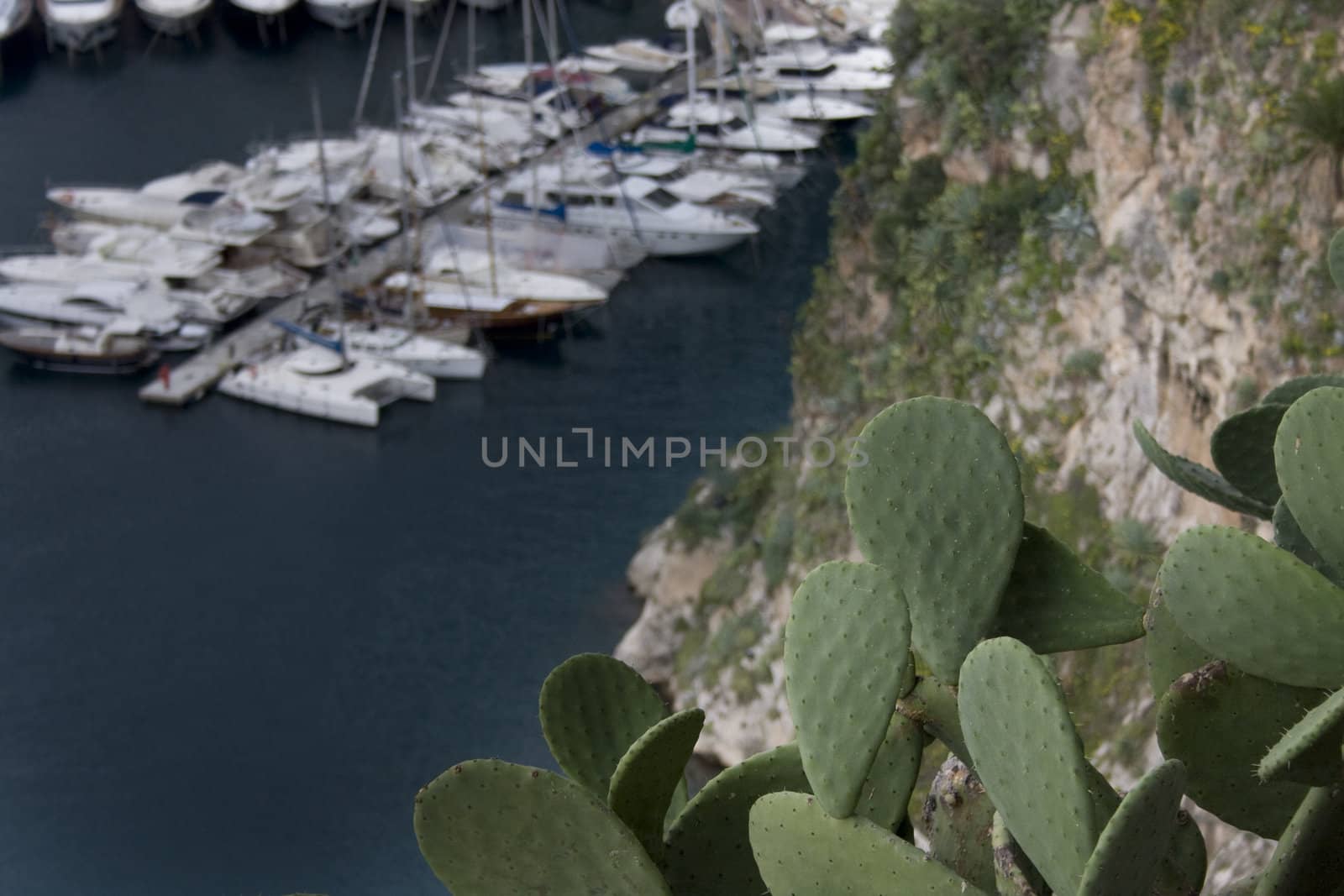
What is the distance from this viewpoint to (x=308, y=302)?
32.1 meters

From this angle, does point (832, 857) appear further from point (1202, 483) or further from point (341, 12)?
point (341, 12)

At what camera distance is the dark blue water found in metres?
18.8

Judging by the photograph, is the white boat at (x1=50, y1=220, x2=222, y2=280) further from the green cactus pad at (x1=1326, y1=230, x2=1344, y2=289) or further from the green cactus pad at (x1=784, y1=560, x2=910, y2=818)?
the green cactus pad at (x1=784, y1=560, x2=910, y2=818)

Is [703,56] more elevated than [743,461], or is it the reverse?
[703,56]

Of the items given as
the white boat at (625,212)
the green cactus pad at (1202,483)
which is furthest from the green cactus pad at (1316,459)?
the white boat at (625,212)

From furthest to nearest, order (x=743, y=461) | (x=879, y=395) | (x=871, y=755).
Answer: (x=743, y=461) → (x=879, y=395) → (x=871, y=755)

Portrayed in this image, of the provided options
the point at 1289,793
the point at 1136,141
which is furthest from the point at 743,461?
the point at 1289,793

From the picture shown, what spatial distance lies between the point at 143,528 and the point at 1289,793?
22579 millimetres

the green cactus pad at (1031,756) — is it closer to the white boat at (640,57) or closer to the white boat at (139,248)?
the white boat at (139,248)

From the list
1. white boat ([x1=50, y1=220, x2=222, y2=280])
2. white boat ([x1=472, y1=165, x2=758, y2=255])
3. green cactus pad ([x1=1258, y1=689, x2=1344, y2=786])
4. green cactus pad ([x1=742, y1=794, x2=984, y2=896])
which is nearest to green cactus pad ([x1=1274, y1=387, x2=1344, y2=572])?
green cactus pad ([x1=1258, y1=689, x2=1344, y2=786])

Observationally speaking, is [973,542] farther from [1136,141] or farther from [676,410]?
[676,410]

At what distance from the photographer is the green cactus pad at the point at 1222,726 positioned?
11.6ft

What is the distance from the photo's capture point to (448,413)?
2791 centimetres

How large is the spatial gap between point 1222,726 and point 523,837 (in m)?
1.57
